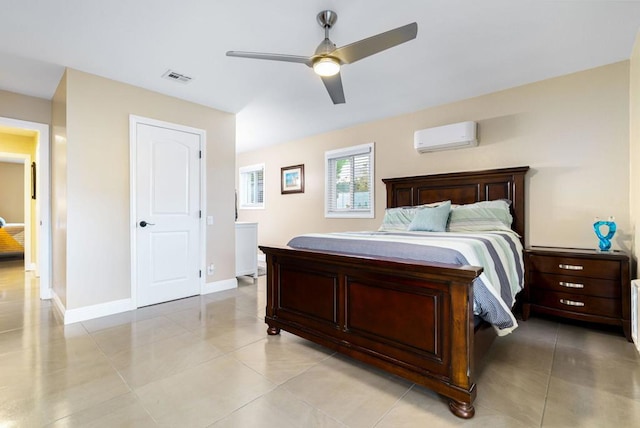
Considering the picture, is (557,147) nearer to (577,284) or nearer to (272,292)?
(577,284)

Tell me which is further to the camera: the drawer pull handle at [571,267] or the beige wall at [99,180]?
the beige wall at [99,180]

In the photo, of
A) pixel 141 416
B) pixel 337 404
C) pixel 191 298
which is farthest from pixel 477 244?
pixel 191 298

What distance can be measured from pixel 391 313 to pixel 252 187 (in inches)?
227

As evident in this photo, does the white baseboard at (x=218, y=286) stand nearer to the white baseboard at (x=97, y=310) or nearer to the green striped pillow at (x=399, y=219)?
the white baseboard at (x=97, y=310)

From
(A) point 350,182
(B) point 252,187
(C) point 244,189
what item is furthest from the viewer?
(C) point 244,189

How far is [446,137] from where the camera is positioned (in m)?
3.78

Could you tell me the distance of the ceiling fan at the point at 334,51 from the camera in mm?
1895

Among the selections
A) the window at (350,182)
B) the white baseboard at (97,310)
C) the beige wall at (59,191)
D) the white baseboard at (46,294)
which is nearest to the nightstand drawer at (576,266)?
the window at (350,182)

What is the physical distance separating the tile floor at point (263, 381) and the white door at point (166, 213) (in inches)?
32.2

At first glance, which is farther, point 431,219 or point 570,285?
point 431,219

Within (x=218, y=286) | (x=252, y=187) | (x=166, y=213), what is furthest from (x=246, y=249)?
(x=252, y=187)

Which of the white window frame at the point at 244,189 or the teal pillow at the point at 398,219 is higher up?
the white window frame at the point at 244,189

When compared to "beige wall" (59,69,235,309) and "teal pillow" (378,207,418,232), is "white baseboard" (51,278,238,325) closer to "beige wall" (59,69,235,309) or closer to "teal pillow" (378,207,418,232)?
"beige wall" (59,69,235,309)

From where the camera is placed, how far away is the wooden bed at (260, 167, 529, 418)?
62.9 inches
